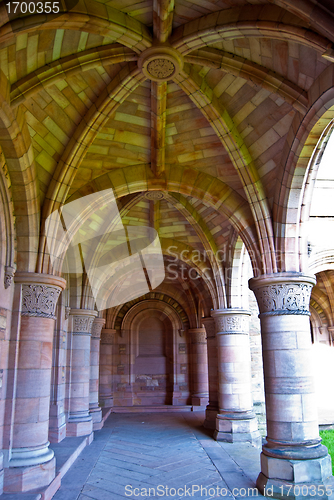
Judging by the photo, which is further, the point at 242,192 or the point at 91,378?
the point at 91,378

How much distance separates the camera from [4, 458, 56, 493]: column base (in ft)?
16.8

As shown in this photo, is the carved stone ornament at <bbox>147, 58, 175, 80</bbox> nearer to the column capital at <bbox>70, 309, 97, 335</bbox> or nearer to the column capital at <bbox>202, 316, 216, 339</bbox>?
the column capital at <bbox>70, 309, 97, 335</bbox>

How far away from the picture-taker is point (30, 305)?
598 cm

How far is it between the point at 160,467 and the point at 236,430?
2.78 meters

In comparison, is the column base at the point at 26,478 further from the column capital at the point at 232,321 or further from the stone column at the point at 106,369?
the stone column at the point at 106,369

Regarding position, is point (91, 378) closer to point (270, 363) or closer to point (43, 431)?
point (43, 431)

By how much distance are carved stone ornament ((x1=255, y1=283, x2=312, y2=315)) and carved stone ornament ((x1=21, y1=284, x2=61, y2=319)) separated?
3.40 m

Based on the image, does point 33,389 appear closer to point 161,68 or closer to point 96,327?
point 161,68

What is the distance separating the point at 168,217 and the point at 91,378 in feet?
17.1

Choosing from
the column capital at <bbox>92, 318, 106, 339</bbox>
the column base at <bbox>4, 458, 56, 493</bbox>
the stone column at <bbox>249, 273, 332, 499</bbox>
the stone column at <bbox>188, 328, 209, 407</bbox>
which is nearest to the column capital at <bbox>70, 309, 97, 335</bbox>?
the column capital at <bbox>92, 318, 106, 339</bbox>

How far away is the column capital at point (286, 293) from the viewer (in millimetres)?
6223

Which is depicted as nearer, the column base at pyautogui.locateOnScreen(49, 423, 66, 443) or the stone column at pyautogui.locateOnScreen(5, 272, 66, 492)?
the stone column at pyautogui.locateOnScreen(5, 272, 66, 492)

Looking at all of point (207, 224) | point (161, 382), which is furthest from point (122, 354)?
point (207, 224)

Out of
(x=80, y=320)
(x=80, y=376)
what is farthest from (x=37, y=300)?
(x=80, y=376)
